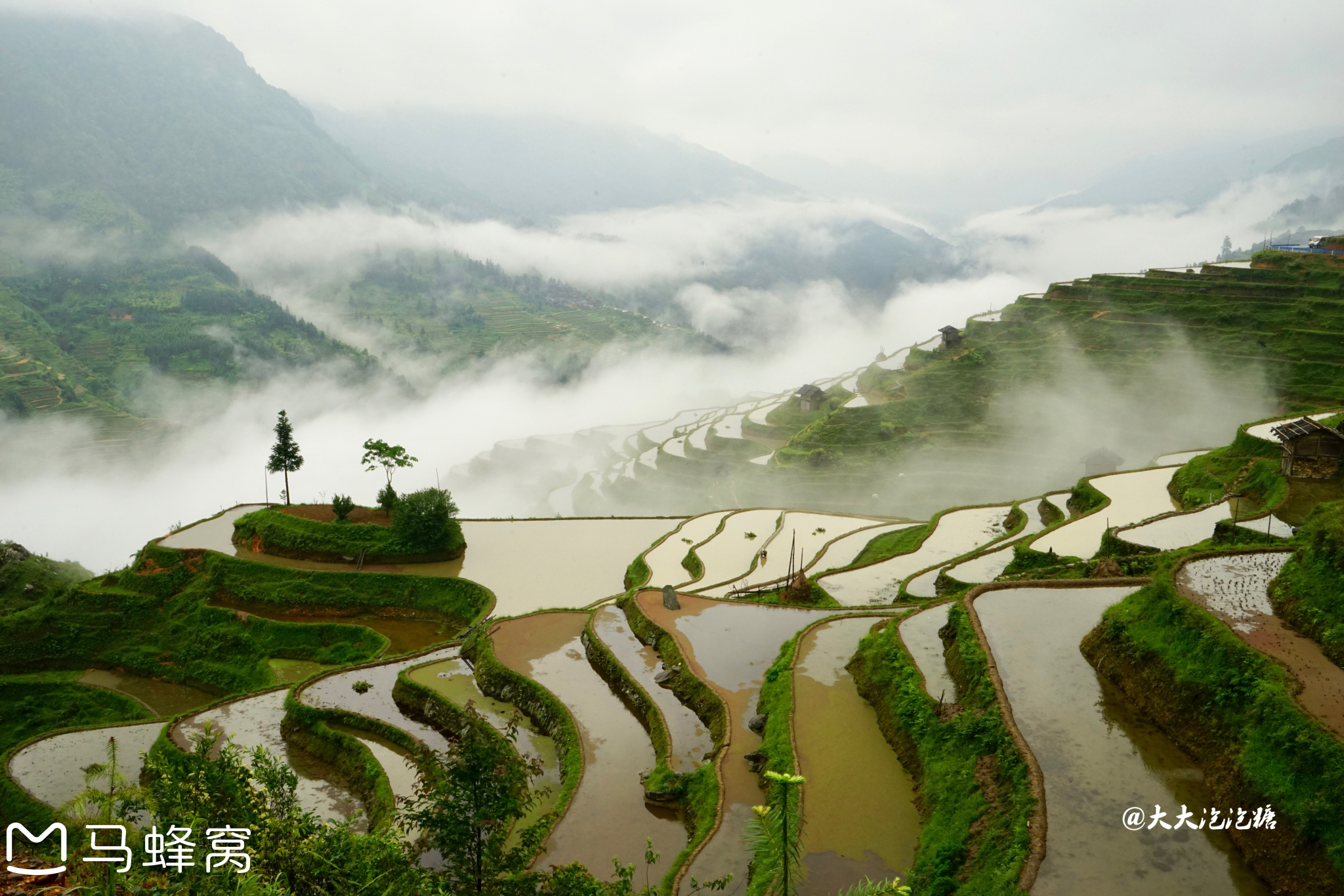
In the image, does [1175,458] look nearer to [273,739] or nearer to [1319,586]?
[1319,586]

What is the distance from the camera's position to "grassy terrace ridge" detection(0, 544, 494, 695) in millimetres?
30297

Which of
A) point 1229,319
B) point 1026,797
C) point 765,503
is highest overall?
point 1229,319

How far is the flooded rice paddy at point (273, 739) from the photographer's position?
57.5ft

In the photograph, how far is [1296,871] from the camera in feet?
30.0

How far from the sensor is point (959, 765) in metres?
12.7

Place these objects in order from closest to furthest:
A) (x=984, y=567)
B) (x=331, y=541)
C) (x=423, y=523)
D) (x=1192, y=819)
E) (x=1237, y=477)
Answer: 1. (x=1192, y=819)
2. (x=984, y=567)
3. (x=1237, y=477)
4. (x=331, y=541)
5. (x=423, y=523)

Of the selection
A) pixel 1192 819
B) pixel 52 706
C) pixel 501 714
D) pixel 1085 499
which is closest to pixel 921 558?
pixel 1085 499

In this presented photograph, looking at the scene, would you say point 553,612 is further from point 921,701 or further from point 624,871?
point 624,871

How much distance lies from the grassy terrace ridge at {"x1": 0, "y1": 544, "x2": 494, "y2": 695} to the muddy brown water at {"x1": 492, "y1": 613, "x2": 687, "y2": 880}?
8.67 meters

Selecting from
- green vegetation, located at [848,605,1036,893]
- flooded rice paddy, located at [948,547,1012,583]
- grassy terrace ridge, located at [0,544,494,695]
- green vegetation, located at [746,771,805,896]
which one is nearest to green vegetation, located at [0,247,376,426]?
grassy terrace ridge, located at [0,544,494,695]

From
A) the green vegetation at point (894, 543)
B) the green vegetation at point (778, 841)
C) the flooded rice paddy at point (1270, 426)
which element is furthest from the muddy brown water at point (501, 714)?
the flooded rice paddy at point (1270, 426)

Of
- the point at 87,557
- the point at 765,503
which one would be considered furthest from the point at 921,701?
the point at 87,557

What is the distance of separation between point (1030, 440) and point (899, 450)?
9.56 metres

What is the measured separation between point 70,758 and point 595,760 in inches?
639
